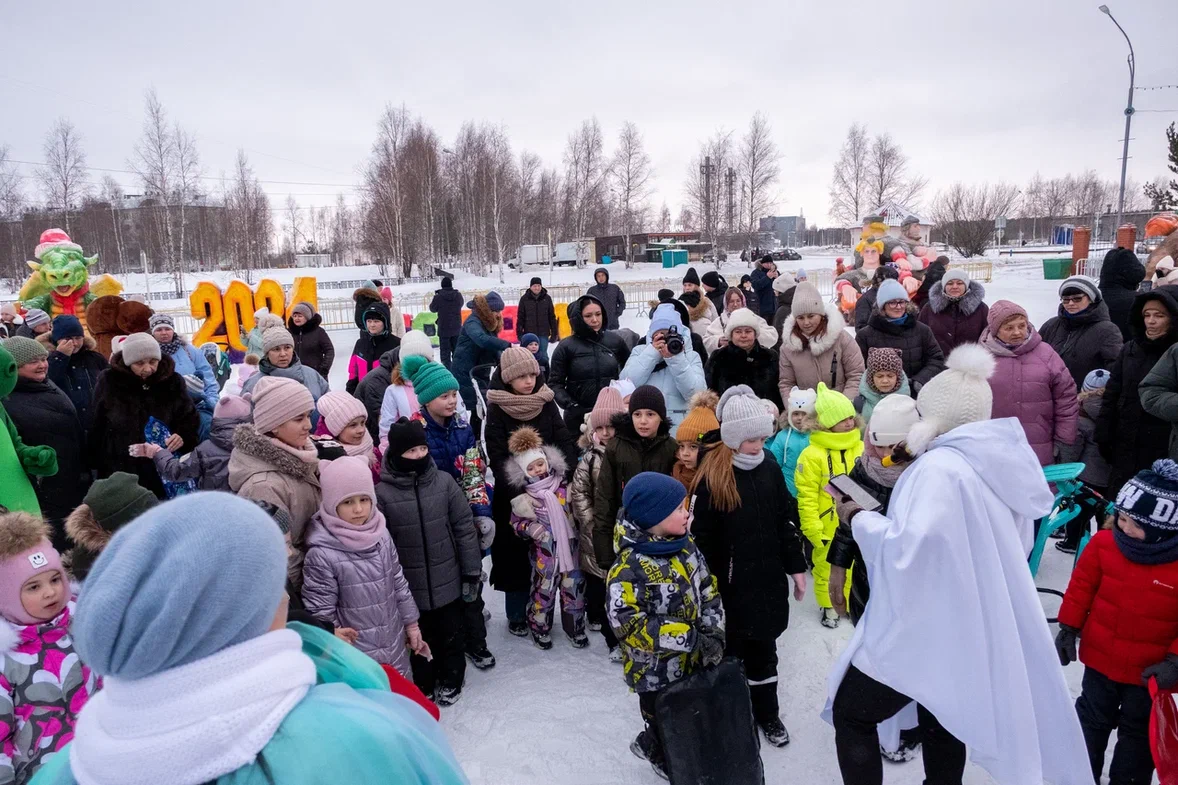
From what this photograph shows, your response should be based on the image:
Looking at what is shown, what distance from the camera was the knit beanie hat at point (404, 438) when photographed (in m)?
3.46

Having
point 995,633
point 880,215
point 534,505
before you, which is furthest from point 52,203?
point 995,633

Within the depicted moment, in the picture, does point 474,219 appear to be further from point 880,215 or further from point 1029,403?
point 1029,403

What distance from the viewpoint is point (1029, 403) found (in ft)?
14.9

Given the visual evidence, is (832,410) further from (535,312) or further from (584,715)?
(535,312)

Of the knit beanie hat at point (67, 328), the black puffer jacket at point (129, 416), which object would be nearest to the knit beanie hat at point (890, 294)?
the black puffer jacket at point (129, 416)

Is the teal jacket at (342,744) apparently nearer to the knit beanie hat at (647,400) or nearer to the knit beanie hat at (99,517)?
the knit beanie hat at (99,517)

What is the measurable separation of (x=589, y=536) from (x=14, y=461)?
3247mm

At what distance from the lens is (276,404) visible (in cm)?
337

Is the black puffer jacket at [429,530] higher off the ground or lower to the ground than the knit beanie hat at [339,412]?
lower

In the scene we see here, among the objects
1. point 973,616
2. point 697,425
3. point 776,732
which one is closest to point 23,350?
point 697,425

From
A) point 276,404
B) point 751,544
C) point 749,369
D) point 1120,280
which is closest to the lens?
point 751,544

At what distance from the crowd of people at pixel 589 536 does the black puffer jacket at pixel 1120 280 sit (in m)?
1.59

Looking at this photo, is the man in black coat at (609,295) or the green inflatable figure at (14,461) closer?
the green inflatable figure at (14,461)

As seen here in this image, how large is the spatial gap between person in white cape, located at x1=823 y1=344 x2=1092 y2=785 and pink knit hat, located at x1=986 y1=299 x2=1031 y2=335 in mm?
2644
